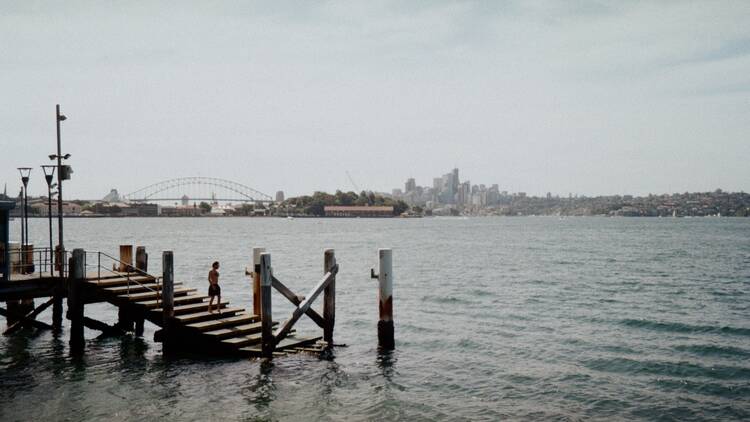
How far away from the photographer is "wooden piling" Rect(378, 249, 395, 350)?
19.8 m

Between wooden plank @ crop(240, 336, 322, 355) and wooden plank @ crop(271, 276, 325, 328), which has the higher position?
wooden plank @ crop(271, 276, 325, 328)

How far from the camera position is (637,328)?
2612 centimetres

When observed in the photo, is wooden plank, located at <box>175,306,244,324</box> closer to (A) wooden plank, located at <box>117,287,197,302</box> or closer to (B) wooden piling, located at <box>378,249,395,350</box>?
(A) wooden plank, located at <box>117,287,197,302</box>

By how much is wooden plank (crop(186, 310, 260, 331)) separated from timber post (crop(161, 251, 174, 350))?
25.9 inches

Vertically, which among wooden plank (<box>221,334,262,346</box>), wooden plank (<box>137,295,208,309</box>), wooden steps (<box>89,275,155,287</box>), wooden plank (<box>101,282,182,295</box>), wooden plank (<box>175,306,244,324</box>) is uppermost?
wooden steps (<box>89,275,155,287</box>)

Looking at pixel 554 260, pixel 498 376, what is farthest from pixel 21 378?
pixel 554 260

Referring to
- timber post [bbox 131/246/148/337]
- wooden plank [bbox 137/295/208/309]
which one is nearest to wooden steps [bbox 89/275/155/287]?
wooden plank [bbox 137/295/208/309]

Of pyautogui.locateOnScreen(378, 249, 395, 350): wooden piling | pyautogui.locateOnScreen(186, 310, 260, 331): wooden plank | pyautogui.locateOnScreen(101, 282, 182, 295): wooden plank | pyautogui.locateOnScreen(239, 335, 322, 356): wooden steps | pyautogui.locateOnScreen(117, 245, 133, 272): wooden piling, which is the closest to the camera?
pyautogui.locateOnScreen(239, 335, 322, 356): wooden steps

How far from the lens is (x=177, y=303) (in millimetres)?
20656

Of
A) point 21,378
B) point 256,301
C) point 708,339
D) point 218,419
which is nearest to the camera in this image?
point 218,419

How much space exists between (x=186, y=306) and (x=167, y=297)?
139cm

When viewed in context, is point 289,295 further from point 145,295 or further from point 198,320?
point 145,295

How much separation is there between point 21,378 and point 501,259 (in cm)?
5237

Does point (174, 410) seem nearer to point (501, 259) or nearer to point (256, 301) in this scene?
point (256, 301)
